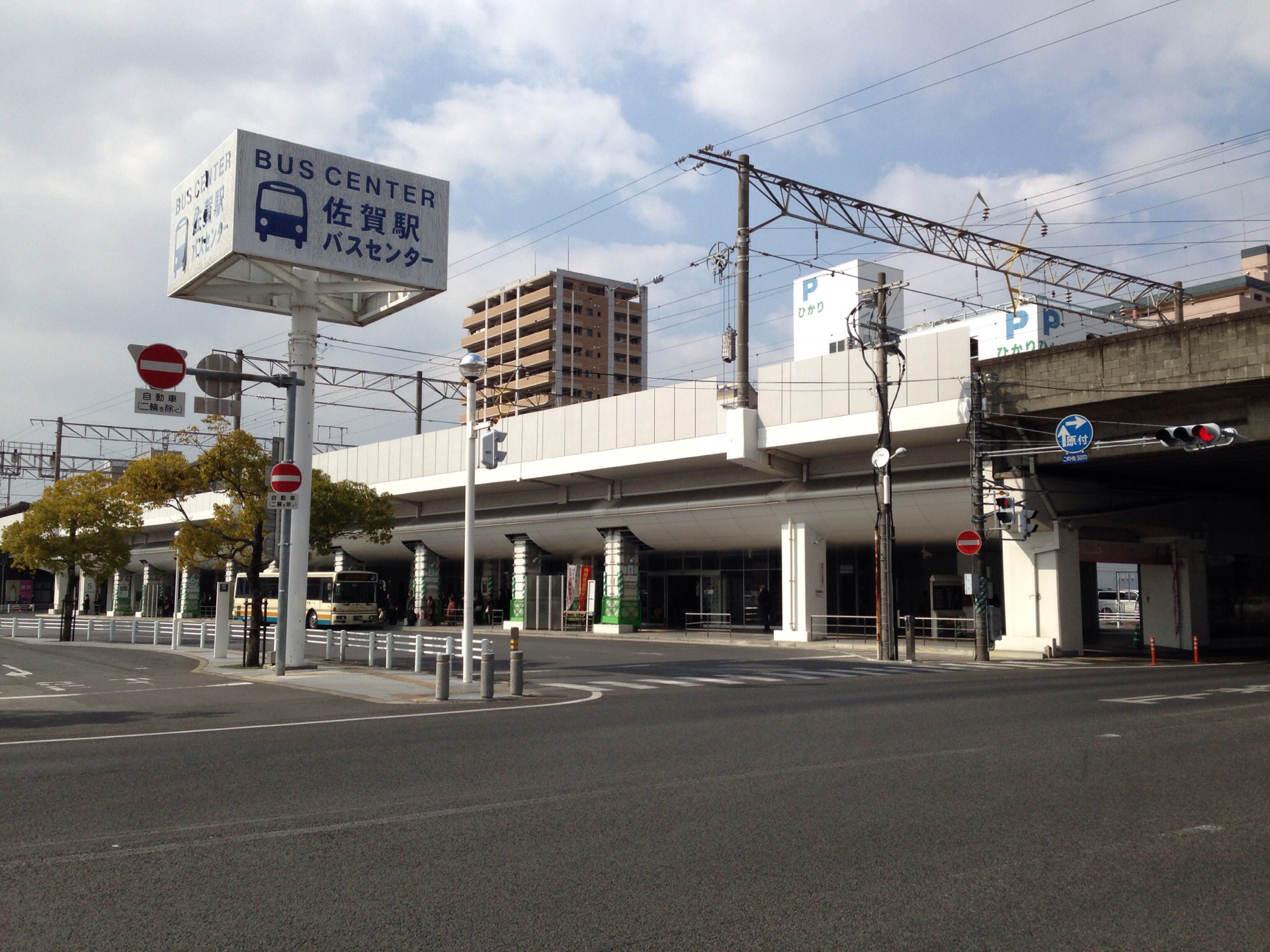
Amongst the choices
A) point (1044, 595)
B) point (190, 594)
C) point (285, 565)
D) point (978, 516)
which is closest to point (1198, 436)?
point (978, 516)

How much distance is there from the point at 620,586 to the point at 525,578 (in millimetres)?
7093

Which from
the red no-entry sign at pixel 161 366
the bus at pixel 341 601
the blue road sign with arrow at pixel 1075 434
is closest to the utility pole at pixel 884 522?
the blue road sign with arrow at pixel 1075 434

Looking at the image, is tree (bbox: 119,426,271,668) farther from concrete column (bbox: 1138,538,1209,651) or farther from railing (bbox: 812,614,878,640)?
concrete column (bbox: 1138,538,1209,651)

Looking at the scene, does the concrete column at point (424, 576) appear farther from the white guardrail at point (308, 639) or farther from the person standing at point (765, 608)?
the person standing at point (765, 608)

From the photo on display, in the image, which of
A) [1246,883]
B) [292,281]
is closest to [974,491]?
[292,281]

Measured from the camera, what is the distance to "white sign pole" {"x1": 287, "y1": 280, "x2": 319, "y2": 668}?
2292 centimetres

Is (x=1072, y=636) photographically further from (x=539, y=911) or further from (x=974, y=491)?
(x=539, y=911)

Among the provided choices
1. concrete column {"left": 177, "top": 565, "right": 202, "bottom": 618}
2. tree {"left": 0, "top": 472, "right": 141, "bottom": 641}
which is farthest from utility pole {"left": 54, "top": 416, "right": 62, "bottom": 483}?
tree {"left": 0, "top": 472, "right": 141, "bottom": 641}

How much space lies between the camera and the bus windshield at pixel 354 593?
160 feet

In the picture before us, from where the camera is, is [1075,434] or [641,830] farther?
[1075,434]

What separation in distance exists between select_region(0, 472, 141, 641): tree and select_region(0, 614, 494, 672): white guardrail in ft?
7.52

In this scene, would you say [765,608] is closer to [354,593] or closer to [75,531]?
[354,593]

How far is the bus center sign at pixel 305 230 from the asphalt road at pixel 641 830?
11.5 m

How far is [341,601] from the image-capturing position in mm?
48719
